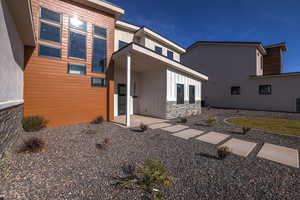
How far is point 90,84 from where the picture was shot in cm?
650

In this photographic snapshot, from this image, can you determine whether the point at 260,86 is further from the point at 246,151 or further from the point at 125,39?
the point at 125,39

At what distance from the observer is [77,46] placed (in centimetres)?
615

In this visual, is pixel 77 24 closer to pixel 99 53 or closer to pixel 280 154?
pixel 99 53

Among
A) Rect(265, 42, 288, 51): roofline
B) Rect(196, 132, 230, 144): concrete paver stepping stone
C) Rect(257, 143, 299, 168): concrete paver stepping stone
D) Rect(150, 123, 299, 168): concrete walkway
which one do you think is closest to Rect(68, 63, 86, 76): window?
Rect(150, 123, 299, 168): concrete walkway

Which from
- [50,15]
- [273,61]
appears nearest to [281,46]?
[273,61]

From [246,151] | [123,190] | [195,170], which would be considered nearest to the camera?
[123,190]

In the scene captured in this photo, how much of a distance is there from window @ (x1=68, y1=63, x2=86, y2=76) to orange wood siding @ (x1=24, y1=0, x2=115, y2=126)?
0.15 meters

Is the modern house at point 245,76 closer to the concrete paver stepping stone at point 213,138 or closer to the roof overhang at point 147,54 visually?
the roof overhang at point 147,54

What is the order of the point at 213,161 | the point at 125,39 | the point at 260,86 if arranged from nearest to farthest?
the point at 213,161, the point at 125,39, the point at 260,86

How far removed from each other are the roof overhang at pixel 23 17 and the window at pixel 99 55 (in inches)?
98.8

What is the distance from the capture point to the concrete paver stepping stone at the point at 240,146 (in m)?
3.34

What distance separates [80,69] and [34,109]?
2.67 metres

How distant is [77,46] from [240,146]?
8.19 m

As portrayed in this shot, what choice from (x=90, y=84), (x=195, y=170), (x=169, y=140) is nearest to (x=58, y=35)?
(x=90, y=84)
